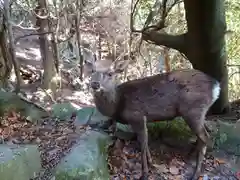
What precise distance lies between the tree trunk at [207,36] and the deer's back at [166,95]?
0.88m

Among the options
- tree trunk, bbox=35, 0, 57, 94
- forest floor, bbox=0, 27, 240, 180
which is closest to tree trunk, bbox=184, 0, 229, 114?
forest floor, bbox=0, 27, 240, 180

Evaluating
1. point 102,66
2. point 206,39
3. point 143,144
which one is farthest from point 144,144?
point 206,39

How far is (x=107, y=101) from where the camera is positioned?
371cm

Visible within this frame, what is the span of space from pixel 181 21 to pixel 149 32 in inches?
129

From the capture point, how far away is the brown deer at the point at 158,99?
3518 millimetres

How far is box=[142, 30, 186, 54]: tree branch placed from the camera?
4.65 meters

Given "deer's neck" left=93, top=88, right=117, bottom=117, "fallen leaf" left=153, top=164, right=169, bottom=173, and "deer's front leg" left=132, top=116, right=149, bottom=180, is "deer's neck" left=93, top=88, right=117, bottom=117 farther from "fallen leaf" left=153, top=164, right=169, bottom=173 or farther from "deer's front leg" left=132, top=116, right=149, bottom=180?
"fallen leaf" left=153, top=164, right=169, bottom=173

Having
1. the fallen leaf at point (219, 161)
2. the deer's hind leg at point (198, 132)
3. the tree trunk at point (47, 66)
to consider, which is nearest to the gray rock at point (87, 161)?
the deer's hind leg at point (198, 132)

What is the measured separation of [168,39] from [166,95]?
1.32m

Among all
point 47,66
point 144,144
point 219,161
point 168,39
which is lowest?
point 47,66

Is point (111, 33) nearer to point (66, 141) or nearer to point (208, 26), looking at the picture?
point (208, 26)

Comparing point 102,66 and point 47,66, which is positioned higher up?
point 102,66

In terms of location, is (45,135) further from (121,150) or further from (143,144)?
(143,144)

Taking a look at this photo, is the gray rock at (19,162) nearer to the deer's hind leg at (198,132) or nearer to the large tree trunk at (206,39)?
the deer's hind leg at (198,132)
